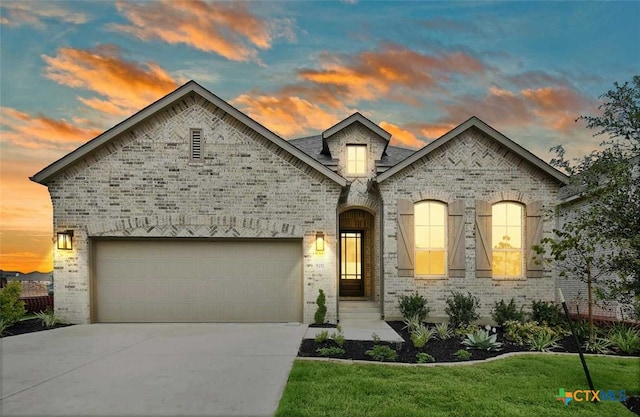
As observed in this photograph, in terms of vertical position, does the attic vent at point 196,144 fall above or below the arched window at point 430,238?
above

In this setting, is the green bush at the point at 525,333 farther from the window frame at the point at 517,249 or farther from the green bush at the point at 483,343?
the window frame at the point at 517,249

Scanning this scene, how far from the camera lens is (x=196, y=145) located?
10953mm

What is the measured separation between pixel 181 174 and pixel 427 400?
851 cm

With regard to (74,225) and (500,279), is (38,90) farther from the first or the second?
(500,279)

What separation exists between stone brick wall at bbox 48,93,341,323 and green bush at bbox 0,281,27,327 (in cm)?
87

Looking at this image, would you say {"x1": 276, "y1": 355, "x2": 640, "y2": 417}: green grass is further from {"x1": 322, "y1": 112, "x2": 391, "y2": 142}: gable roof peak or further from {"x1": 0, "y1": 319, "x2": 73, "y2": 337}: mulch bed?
{"x1": 322, "y1": 112, "x2": 391, "y2": 142}: gable roof peak

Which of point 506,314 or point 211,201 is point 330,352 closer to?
point 211,201

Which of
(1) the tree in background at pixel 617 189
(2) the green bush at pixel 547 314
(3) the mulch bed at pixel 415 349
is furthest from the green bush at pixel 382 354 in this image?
(2) the green bush at pixel 547 314

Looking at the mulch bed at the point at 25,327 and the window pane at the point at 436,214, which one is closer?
Answer: the mulch bed at the point at 25,327

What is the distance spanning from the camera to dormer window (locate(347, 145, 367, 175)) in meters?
13.1

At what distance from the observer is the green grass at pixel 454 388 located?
4.90 metres

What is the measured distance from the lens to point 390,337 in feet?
28.8

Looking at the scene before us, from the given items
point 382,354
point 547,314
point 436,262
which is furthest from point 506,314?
point 382,354

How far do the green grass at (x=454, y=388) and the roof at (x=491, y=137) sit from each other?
Answer: 19.2ft
